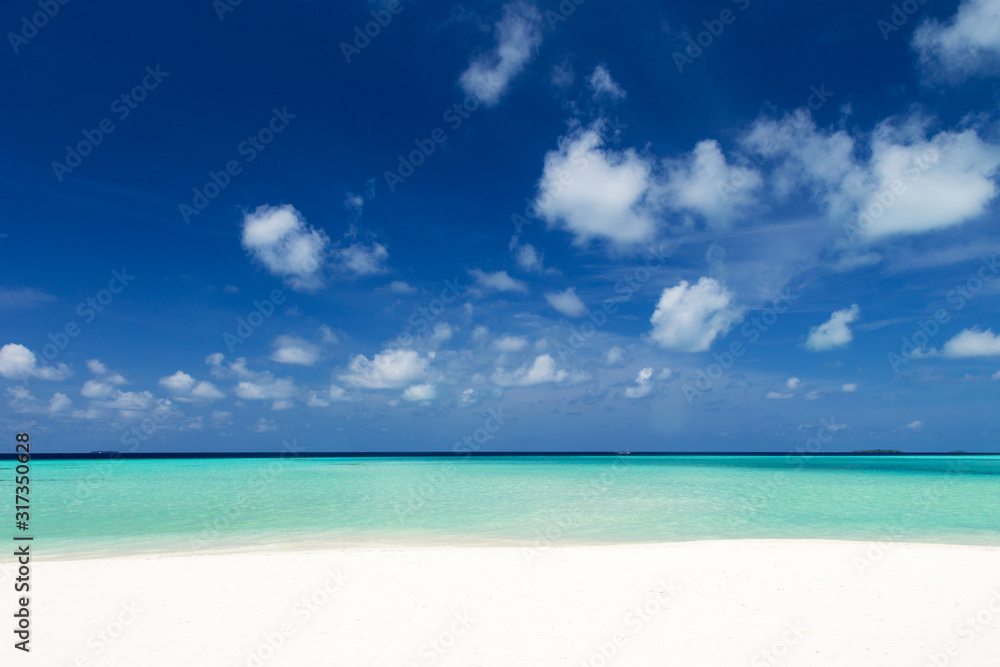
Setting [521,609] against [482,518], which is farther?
[482,518]

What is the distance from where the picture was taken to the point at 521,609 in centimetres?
793

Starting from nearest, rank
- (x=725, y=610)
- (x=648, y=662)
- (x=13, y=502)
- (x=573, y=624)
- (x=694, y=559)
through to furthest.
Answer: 1. (x=648, y=662)
2. (x=573, y=624)
3. (x=725, y=610)
4. (x=694, y=559)
5. (x=13, y=502)

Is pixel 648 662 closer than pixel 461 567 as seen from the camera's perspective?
Yes

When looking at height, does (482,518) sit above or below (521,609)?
below

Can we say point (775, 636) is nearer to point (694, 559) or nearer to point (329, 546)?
point (694, 559)

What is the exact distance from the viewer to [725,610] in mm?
7727

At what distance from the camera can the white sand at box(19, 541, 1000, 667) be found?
6305 millimetres

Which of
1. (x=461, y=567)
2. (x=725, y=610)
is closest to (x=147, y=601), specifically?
(x=461, y=567)

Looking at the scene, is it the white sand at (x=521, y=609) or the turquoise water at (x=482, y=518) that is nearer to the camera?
the white sand at (x=521, y=609)

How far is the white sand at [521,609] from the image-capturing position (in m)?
6.30

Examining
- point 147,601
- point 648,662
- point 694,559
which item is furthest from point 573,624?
point 147,601

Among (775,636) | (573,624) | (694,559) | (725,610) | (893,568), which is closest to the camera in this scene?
(775,636)

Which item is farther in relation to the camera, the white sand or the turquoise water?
the turquoise water

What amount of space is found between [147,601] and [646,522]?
14.0m
